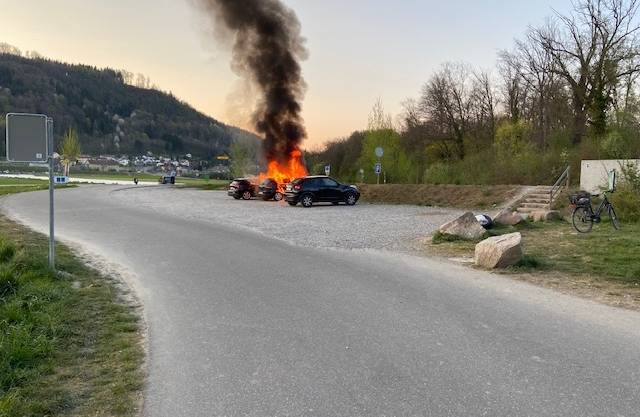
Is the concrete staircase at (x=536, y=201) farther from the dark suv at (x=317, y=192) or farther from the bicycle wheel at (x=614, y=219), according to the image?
the dark suv at (x=317, y=192)

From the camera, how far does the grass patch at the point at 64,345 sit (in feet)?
12.0

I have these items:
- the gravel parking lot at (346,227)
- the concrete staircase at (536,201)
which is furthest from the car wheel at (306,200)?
the concrete staircase at (536,201)

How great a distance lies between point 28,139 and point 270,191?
22.9 meters

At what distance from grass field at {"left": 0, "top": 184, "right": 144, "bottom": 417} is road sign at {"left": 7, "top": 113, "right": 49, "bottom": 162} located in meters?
1.65

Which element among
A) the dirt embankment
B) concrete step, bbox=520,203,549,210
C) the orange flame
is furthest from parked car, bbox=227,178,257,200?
concrete step, bbox=520,203,549,210

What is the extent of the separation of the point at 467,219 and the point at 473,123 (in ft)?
122

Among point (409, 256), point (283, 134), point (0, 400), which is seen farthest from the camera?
point (283, 134)

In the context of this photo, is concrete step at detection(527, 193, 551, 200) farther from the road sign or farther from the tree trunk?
the road sign

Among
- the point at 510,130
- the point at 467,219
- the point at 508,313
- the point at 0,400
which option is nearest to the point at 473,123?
the point at 510,130

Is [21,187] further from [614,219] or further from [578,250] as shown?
[578,250]

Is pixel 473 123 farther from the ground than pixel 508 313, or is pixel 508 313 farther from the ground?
pixel 473 123

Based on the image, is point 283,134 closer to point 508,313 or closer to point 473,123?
point 473,123

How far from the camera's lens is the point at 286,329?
5.42 metres

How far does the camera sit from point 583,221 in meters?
13.4
